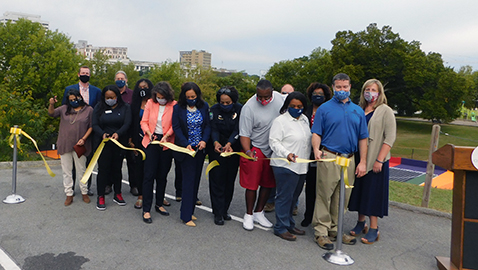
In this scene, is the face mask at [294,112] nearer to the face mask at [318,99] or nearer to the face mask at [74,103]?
the face mask at [318,99]

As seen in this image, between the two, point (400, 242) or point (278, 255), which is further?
point (400, 242)

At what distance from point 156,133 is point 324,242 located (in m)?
2.84

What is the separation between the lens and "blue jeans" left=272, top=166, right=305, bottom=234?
455cm

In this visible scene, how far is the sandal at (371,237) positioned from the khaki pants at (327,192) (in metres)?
0.41

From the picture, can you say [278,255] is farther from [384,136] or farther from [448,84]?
[448,84]

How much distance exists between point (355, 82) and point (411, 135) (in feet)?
31.2

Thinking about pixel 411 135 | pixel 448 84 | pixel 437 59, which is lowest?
pixel 411 135

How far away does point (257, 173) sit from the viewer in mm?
4879

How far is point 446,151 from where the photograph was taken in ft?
12.5

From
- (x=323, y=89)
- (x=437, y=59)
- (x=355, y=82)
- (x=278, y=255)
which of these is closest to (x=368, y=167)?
(x=323, y=89)

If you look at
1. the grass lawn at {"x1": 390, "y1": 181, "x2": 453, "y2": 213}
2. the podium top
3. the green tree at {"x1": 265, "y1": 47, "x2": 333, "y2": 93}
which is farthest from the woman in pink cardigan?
the green tree at {"x1": 265, "y1": 47, "x2": 333, "y2": 93}

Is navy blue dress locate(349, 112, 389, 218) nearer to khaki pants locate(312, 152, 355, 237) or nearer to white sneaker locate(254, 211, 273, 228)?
khaki pants locate(312, 152, 355, 237)

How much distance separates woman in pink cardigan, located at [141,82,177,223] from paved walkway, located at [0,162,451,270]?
0.53 m

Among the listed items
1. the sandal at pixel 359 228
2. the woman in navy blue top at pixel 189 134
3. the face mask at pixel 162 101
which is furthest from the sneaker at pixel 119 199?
the sandal at pixel 359 228
